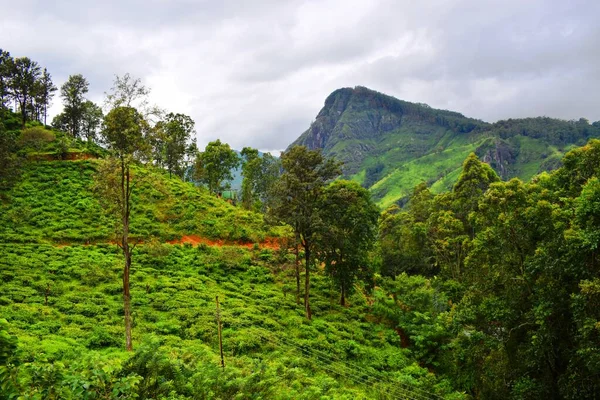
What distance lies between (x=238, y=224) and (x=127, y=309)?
27.0 metres

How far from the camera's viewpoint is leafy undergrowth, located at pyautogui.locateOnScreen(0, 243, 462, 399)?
977 cm

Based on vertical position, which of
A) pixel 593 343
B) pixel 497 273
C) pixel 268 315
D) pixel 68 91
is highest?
pixel 68 91

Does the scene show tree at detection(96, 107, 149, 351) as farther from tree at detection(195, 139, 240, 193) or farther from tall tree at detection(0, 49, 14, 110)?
tall tree at detection(0, 49, 14, 110)

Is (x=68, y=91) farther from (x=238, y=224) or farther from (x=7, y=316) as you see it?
(x=7, y=316)

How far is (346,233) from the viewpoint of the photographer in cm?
2812

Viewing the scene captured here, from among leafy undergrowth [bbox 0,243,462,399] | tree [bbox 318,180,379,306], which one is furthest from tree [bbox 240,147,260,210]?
tree [bbox 318,180,379,306]

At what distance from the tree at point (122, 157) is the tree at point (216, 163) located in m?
43.0

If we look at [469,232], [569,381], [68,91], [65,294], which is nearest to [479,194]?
[469,232]

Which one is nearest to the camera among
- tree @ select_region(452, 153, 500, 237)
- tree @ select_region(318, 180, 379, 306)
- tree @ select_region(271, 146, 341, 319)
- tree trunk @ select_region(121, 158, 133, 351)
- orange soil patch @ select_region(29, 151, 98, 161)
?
tree trunk @ select_region(121, 158, 133, 351)

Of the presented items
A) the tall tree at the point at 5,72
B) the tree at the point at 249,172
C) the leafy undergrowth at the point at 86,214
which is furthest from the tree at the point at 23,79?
the tree at the point at 249,172

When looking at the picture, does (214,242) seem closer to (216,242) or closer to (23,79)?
(216,242)

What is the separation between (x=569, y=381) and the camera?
13148 mm

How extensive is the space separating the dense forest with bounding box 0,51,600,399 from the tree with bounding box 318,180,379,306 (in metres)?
0.15

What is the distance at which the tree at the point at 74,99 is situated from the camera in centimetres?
6506
